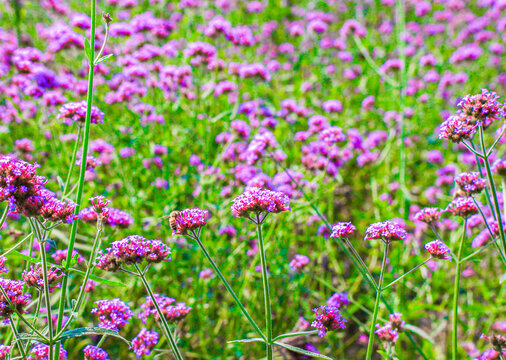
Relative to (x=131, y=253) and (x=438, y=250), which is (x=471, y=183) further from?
(x=131, y=253)

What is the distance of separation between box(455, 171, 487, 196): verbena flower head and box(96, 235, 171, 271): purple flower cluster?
1.42 m

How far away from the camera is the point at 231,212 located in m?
2.62

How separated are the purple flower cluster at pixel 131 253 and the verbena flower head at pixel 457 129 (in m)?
1.27

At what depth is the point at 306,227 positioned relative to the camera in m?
3.75

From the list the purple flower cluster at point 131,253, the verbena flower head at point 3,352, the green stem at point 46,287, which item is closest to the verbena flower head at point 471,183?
the purple flower cluster at point 131,253

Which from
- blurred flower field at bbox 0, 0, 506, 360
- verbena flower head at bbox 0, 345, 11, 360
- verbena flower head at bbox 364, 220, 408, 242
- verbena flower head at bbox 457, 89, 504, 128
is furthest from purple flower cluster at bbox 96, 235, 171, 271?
verbena flower head at bbox 457, 89, 504, 128

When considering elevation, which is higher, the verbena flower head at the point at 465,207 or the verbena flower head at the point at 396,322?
the verbena flower head at the point at 465,207

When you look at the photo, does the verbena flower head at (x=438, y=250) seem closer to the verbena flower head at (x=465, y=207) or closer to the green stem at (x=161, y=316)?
the verbena flower head at (x=465, y=207)

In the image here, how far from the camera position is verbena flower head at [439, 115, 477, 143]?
1721 mm

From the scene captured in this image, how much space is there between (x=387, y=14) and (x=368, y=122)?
3.48 meters

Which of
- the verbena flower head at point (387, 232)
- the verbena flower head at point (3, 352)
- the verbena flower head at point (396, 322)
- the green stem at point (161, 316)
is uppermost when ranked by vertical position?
the verbena flower head at point (387, 232)

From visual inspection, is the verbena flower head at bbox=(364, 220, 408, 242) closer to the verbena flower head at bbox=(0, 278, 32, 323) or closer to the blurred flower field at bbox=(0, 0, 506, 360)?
the blurred flower field at bbox=(0, 0, 506, 360)

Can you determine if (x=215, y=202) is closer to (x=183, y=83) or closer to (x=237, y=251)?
(x=237, y=251)

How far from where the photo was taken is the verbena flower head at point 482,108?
1.67 m
